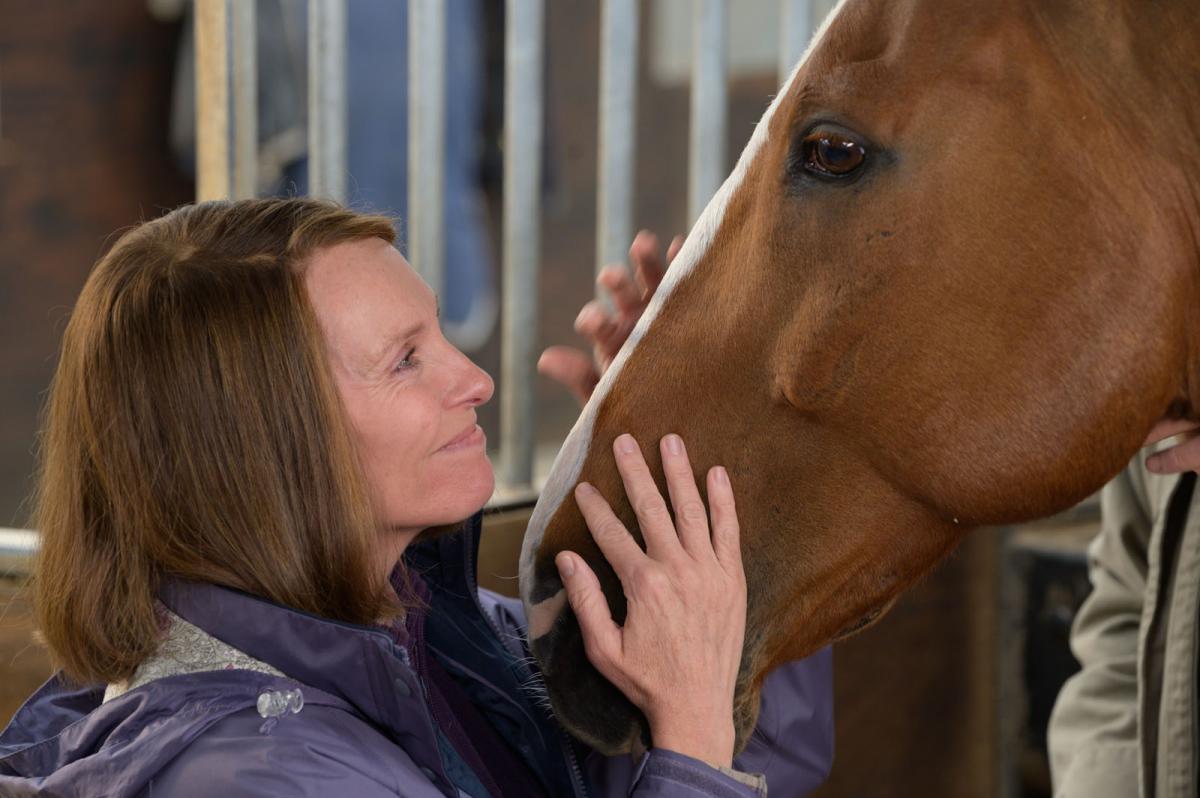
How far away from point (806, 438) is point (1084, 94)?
A: 1.20 ft

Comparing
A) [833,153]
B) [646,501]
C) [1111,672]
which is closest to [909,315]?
[833,153]

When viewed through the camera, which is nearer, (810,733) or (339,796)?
(339,796)

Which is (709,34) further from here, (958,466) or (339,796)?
(339,796)

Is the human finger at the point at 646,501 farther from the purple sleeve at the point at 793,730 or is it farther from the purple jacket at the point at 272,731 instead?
the purple sleeve at the point at 793,730

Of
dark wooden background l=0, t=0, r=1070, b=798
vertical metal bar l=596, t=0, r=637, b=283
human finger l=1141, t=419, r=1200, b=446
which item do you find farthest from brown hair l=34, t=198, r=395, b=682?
vertical metal bar l=596, t=0, r=637, b=283

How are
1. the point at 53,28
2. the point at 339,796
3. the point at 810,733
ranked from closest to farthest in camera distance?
the point at 339,796, the point at 810,733, the point at 53,28

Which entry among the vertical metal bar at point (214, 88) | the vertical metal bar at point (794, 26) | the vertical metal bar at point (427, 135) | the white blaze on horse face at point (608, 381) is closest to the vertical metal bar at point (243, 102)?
the vertical metal bar at point (214, 88)

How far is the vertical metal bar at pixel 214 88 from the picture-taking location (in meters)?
1.74

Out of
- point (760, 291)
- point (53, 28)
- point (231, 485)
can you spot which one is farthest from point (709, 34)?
point (53, 28)

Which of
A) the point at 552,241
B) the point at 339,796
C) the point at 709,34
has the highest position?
the point at 709,34

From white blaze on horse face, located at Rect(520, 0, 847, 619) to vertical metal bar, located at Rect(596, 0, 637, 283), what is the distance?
35.9 inches

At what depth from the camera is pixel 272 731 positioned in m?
1.01

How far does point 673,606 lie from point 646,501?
0.30 ft

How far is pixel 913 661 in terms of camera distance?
9.03 ft
